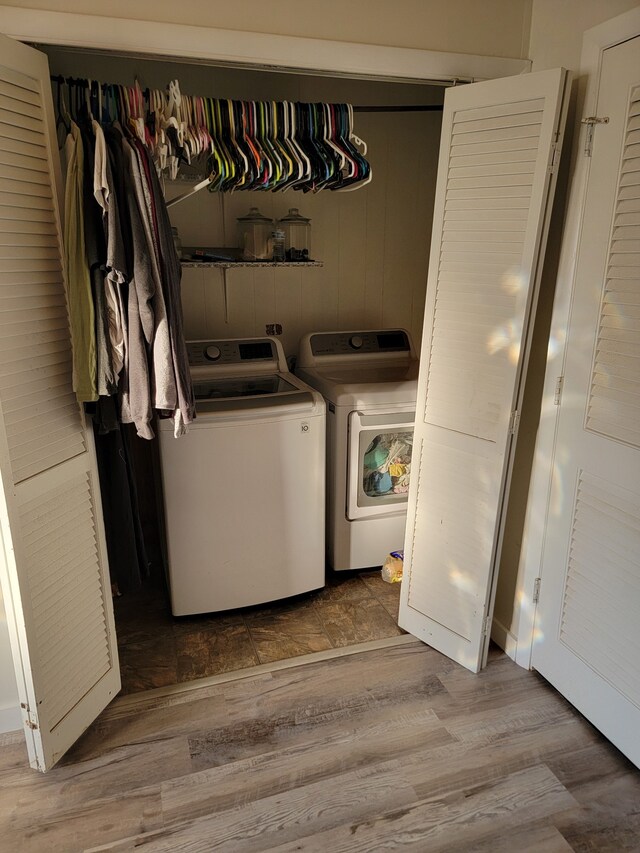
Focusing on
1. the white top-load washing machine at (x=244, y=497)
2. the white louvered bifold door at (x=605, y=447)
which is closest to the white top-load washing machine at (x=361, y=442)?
the white top-load washing machine at (x=244, y=497)

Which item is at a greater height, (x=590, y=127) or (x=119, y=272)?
(x=590, y=127)

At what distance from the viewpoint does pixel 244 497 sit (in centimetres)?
239

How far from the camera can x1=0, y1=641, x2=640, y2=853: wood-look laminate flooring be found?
161cm

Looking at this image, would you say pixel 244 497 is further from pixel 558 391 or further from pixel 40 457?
pixel 558 391

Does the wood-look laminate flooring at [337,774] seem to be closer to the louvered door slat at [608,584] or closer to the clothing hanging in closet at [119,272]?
the louvered door slat at [608,584]

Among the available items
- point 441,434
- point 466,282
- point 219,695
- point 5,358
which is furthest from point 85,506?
point 466,282

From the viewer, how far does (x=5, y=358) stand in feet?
5.07

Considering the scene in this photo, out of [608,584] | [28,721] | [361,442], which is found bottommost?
[28,721]

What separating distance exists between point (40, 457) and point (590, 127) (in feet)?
6.01

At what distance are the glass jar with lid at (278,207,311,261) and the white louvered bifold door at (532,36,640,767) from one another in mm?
1432

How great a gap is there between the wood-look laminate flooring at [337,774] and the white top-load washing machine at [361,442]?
702 millimetres

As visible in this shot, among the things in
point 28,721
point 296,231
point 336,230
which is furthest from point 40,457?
point 336,230

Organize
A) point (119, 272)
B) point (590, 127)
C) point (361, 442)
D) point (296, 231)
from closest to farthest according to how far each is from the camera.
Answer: point (119, 272)
point (590, 127)
point (361, 442)
point (296, 231)

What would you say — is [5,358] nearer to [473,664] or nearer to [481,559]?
[481,559]
